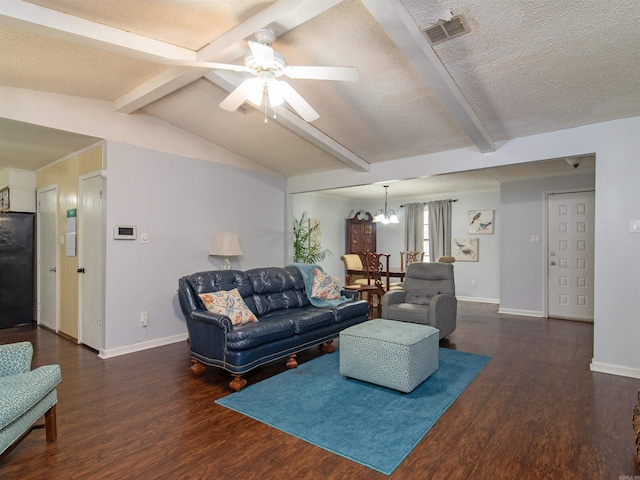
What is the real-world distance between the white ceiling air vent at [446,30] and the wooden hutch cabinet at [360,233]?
6.26 meters

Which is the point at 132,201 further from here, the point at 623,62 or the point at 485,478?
the point at 623,62

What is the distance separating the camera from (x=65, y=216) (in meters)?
4.71

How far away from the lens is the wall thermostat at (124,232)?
12.8ft

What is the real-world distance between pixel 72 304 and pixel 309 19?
14.3 ft

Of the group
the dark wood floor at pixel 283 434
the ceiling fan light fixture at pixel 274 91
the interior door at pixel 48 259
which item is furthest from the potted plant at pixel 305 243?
the ceiling fan light fixture at pixel 274 91

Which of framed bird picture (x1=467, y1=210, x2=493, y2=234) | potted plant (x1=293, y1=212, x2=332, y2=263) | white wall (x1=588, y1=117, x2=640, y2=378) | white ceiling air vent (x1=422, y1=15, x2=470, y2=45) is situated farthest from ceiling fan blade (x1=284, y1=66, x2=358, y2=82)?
framed bird picture (x1=467, y1=210, x2=493, y2=234)

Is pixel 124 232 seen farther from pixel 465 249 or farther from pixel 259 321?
pixel 465 249

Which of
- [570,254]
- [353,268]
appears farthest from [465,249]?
[353,268]

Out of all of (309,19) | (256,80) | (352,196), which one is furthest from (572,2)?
(352,196)

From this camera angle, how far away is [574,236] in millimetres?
5680

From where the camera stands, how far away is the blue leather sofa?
9.91 ft

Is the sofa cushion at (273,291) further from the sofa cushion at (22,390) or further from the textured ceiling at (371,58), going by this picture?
the sofa cushion at (22,390)

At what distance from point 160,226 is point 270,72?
2710 mm

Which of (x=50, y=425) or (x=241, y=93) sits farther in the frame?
(x=241, y=93)
